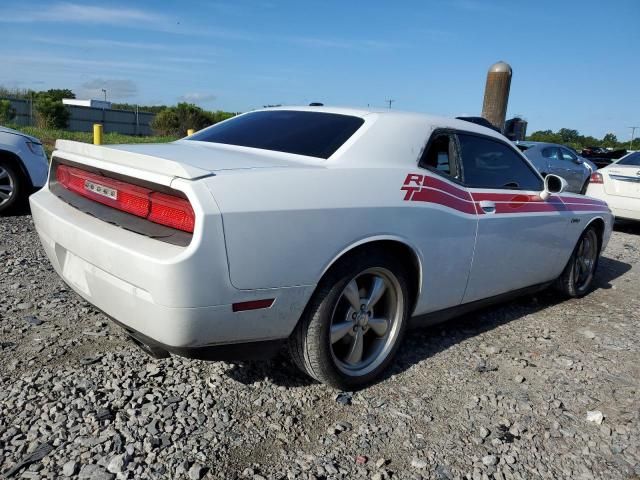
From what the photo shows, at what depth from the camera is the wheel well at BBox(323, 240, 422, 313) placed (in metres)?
2.74

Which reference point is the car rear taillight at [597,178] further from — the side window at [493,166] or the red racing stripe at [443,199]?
the red racing stripe at [443,199]

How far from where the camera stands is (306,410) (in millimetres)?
2684

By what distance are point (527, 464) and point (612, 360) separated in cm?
159

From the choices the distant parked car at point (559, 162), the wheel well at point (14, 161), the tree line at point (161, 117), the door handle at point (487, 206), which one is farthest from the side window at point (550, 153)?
the tree line at point (161, 117)

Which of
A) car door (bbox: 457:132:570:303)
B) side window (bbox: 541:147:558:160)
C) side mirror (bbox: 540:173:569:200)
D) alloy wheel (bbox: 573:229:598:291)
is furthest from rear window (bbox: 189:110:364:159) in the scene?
side window (bbox: 541:147:558:160)

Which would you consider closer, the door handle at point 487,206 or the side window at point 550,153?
the door handle at point 487,206

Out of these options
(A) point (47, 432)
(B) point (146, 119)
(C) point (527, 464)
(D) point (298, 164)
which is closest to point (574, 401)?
(C) point (527, 464)

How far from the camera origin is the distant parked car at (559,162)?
12414mm

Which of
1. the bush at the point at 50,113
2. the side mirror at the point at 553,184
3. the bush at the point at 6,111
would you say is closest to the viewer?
the side mirror at the point at 553,184

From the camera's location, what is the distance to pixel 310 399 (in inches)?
110

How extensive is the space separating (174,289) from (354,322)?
1.07 meters

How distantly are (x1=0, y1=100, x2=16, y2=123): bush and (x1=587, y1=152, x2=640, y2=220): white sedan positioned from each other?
23.7 meters

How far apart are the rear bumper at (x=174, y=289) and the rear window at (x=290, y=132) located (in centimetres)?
88

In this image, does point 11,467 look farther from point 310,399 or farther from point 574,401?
point 574,401
